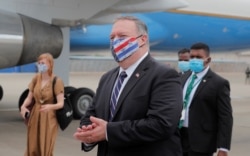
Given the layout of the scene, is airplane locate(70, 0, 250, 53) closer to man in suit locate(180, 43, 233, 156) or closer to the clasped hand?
man in suit locate(180, 43, 233, 156)

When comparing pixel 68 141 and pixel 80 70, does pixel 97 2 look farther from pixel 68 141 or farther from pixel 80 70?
pixel 80 70

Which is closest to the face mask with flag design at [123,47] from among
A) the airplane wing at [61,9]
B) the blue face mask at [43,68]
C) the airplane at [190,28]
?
the blue face mask at [43,68]

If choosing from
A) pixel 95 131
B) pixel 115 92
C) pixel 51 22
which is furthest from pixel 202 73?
pixel 51 22

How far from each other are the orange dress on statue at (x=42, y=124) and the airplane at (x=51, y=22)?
279 centimetres

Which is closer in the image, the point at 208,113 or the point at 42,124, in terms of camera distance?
the point at 208,113

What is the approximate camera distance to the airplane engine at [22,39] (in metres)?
8.45

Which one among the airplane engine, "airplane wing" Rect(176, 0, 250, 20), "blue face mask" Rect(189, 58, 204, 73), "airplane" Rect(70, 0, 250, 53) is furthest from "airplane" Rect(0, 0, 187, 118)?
"blue face mask" Rect(189, 58, 204, 73)

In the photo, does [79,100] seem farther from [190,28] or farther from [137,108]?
[137,108]

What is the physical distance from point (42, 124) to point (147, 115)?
11.0 feet

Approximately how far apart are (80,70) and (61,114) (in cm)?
3437

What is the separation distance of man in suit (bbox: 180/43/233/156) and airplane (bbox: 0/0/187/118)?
186 inches

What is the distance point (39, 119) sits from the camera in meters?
5.83

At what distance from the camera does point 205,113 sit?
4285 mm

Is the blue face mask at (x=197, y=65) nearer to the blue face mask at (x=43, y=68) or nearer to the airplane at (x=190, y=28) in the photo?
the blue face mask at (x=43, y=68)
